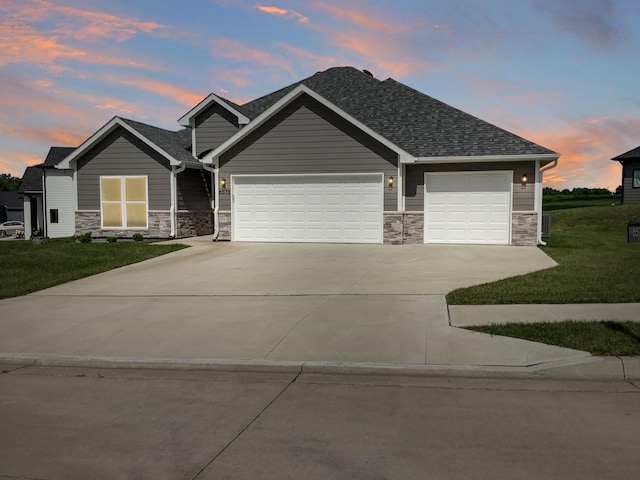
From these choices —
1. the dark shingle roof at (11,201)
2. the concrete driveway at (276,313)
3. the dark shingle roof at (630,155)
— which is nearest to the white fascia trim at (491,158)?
the concrete driveway at (276,313)

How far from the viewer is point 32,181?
Answer: 130ft

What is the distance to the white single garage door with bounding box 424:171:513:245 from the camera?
19.5 m

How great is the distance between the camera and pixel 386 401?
5422 millimetres

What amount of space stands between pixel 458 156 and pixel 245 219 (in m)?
8.35

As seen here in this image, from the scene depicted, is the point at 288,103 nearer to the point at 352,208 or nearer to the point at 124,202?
the point at 352,208

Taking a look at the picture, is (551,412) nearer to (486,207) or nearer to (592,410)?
(592,410)

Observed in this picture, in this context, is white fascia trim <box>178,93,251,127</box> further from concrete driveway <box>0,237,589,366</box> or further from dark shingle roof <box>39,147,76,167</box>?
dark shingle roof <box>39,147,76,167</box>

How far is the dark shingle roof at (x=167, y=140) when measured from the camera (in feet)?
76.6

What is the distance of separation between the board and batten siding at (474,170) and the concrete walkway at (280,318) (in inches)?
155

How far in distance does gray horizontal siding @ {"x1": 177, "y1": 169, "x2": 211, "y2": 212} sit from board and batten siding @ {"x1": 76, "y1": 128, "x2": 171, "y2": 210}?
26.2 inches

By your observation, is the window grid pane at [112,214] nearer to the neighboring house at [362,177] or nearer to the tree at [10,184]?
the neighboring house at [362,177]

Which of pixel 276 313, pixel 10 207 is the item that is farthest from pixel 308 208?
pixel 10 207

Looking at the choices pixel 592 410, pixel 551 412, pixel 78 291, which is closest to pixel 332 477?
pixel 551 412

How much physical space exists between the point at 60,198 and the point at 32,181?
8183 millimetres
